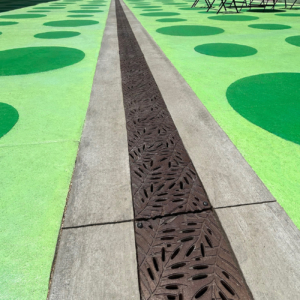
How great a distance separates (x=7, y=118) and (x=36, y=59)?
10.9ft

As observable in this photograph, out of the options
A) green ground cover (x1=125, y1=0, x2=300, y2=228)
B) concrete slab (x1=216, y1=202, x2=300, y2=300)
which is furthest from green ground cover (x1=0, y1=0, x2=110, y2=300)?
green ground cover (x1=125, y1=0, x2=300, y2=228)

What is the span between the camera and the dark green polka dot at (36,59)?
542 centimetres

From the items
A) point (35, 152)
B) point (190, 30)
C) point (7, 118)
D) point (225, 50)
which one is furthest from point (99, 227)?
point (190, 30)

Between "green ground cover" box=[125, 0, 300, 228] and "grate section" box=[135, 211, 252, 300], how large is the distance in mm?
727

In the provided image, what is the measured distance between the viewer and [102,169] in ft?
8.28

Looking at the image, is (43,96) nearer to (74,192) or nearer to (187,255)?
(74,192)

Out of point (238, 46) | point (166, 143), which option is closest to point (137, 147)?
point (166, 143)

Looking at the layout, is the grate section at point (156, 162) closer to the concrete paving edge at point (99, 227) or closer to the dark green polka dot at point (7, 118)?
the concrete paving edge at point (99, 227)

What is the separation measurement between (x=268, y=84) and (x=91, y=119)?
10.7 feet

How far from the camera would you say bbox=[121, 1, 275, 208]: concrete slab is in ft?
7.22

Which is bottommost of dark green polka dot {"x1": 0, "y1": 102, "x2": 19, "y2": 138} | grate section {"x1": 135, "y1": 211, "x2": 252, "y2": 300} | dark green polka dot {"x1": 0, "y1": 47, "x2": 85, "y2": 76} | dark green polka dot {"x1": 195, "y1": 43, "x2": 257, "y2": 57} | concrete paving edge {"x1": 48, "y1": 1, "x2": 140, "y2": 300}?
grate section {"x1": 135, "y1": 211, "x2": 252, "y2": 300}

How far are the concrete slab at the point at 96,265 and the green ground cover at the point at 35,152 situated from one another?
0.10 metres

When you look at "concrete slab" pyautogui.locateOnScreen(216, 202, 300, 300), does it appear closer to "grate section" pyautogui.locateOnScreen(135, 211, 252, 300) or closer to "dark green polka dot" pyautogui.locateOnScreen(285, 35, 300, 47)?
"grate section" pyautogui.locateOnScreen(135, 211, 252, 300)

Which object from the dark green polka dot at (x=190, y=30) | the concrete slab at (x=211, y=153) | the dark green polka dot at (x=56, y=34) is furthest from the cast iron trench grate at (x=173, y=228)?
the dark green polka dot at (x=56, y=34)
